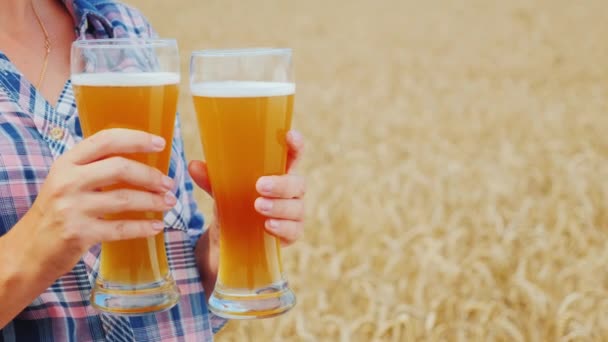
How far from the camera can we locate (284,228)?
1.61 meters

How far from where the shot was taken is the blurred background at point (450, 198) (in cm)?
381

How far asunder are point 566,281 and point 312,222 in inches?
69.9

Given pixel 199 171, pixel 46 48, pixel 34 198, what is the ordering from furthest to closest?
pixel 46 48 → pixel 199 171 → pixel 34 198

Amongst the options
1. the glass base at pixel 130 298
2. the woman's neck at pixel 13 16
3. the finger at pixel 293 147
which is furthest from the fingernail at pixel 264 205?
the woman's neck at pixel 13 16

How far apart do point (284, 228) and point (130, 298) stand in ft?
1.03

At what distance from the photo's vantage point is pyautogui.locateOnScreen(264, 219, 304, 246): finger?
159 centimetres

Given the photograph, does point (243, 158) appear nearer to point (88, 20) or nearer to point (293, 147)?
point (293, 147)

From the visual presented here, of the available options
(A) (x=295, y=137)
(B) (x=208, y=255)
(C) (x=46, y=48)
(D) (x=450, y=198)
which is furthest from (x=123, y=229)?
(D) (x=450, y=198)

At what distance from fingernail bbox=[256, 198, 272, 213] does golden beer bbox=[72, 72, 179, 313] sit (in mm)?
179

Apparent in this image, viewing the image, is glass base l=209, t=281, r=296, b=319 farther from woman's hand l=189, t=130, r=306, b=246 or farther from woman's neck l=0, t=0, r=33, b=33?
woman's neck l=0, t=0, r=33, b=33

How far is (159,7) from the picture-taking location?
1108 inches

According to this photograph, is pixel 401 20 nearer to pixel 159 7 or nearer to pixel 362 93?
pixel 159 7

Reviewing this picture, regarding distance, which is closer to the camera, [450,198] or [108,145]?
[108,145]

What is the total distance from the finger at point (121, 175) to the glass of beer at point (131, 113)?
0.20 feet
